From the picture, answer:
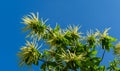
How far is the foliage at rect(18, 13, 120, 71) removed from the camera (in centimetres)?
1317

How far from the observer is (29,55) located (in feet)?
44.1

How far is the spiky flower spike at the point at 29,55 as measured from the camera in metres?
13.3

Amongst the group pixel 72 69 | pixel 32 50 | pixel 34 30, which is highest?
pixel 34 30

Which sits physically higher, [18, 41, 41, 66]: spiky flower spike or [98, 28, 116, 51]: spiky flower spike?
[98, 28, 116, 51]: spiky flower spike

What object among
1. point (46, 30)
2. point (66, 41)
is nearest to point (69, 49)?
point (66, 41)

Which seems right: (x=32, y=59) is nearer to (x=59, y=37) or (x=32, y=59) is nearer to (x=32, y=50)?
(x=32, y=50)

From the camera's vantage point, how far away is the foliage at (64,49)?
1317 centimetres

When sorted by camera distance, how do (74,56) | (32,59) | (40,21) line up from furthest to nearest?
1. (40,21)
2. (32,59)
3. (74,56)

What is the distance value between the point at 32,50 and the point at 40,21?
4.90 ft

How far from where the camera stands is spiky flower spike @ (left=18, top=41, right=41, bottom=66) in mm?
13297

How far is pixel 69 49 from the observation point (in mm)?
14070

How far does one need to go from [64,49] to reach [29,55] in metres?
1.33

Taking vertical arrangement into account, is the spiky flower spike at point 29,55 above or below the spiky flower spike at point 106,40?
below

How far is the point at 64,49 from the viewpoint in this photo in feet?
46.1
